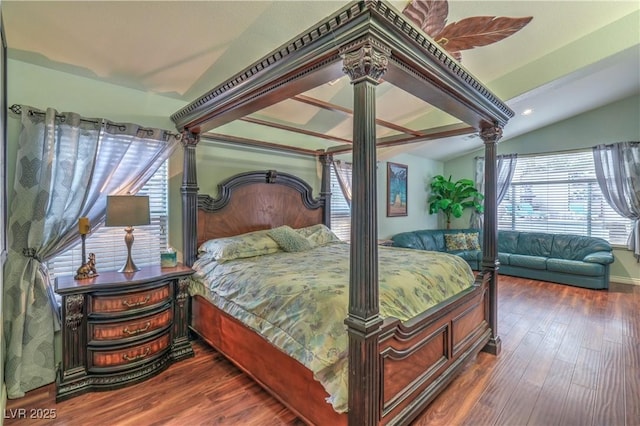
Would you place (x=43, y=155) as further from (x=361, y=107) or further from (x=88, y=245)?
(x=361, y=107)

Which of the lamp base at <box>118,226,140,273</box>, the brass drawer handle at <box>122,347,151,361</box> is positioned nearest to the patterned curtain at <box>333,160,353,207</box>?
the lamp base at <box>118,226,140,273</box>

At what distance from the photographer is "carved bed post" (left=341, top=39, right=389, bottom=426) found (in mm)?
1424

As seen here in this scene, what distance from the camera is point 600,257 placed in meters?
4.77

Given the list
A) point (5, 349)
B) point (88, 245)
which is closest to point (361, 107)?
point (88, 245)

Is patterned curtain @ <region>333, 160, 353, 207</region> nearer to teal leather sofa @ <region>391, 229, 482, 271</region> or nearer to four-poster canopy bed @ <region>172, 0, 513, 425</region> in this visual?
teal leather sofa @ <region>391, 229, 482, 271</region>

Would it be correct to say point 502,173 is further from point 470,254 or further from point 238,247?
point 238,247

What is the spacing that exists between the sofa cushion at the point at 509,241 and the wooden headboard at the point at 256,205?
411cm

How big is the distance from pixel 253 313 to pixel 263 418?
645 mm

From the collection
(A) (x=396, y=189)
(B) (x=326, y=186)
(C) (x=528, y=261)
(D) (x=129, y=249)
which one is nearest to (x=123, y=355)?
(D) (x=129, y=249)

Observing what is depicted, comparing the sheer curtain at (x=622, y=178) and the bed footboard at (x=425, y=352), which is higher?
the sheer curtain at (x=622, y=178)

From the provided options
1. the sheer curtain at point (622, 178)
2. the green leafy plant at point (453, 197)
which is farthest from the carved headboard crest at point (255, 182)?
the sheer curtain at point (622, 178)

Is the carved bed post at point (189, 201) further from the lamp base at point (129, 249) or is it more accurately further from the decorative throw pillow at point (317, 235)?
the decorative throw pillow at point (317, 235)

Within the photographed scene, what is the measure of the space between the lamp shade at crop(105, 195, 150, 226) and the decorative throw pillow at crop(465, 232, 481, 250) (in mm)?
5706

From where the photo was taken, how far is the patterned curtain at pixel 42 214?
2.16 metres
